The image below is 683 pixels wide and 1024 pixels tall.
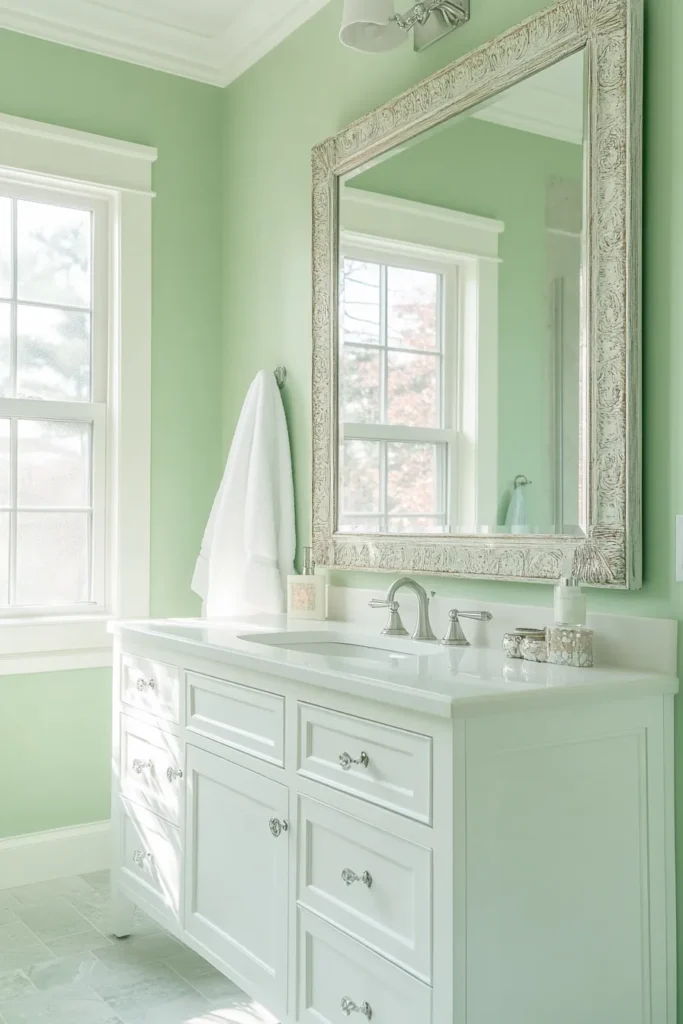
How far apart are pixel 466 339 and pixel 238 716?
969 mm

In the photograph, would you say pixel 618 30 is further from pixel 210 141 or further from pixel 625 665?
pixel 210 141

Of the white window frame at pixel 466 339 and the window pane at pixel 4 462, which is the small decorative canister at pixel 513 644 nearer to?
the white window frame at pixel 466 339

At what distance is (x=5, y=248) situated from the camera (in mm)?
2941

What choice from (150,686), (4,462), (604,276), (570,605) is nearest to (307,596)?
(150,686)

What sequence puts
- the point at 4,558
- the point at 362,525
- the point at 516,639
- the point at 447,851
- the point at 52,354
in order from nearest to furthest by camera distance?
the point at 447,851
the point at 516,639
the point at 362,525
the point at 4,558
the point at 52,354

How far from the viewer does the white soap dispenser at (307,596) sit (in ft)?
8.39

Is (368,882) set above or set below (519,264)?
below

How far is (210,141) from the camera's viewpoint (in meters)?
3.24

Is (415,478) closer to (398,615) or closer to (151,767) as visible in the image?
(398,615)

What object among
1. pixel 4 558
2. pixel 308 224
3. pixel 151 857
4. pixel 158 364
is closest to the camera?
pixel 151 857

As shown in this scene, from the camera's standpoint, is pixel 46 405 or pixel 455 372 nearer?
pixel 455 372

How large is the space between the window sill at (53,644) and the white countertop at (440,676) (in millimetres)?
869

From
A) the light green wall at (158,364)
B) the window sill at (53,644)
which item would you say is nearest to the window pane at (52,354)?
the light green wall at (158,364)

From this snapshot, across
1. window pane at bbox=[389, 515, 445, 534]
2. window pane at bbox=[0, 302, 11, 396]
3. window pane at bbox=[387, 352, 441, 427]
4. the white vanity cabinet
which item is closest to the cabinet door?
the white vanity cabinet
